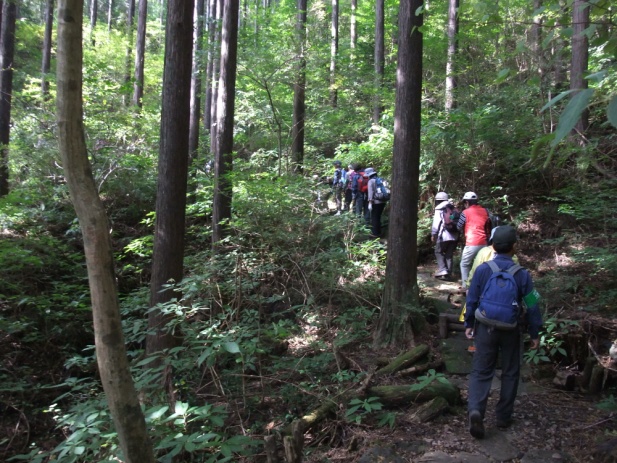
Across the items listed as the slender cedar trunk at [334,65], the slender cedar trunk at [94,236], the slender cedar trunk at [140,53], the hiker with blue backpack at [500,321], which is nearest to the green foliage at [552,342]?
the hiker with blue backpack at [500,321]

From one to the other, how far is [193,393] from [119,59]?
2258 centimetres

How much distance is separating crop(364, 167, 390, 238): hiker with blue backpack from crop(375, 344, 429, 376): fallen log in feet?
16.6

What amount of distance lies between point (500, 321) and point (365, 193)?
8.01 m

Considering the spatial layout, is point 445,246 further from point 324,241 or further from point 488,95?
point 488,95

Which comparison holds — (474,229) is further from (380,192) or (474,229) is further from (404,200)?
(380,192)

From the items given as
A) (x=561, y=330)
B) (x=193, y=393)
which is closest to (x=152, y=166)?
(x=193, y=393)

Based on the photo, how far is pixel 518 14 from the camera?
11.5m

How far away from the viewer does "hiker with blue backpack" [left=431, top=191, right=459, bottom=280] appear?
348 inches

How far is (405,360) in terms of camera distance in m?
6.00

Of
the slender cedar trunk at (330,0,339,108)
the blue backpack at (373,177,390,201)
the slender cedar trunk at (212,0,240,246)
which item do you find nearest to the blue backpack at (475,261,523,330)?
the slender cedar trunk at (212,0,240,246)

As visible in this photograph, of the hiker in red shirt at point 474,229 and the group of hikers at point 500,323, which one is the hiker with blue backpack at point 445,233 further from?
the group of hikers at point 500,323

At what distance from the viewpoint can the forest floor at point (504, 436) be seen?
13.1 ft

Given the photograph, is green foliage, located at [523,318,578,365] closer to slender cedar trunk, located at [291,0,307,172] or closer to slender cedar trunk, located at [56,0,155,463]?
slender cedar trunk, located at [56,0,155,463]

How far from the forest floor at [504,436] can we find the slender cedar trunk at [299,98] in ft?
31.6
